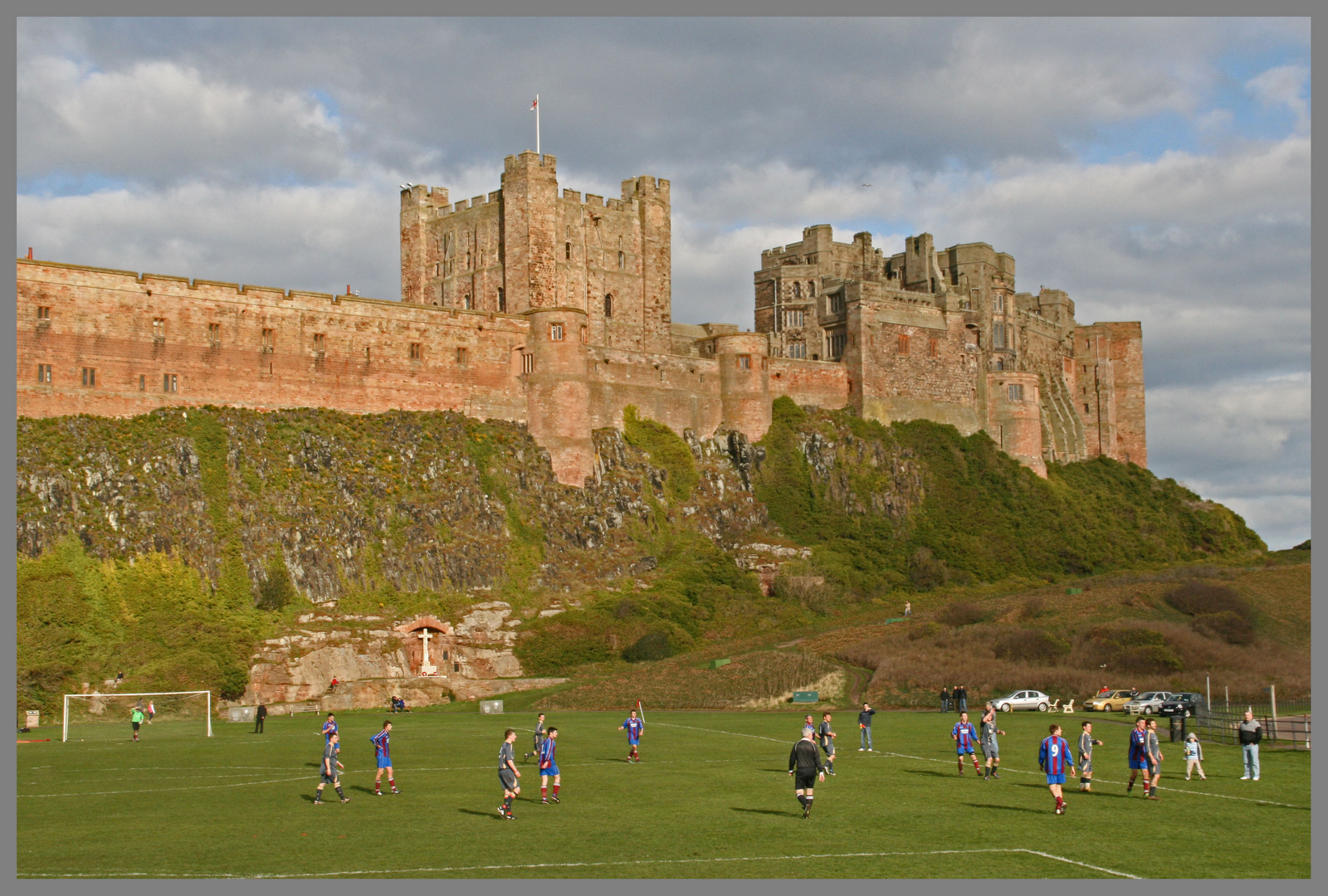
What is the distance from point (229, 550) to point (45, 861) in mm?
40416

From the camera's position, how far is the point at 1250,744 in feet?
96.0

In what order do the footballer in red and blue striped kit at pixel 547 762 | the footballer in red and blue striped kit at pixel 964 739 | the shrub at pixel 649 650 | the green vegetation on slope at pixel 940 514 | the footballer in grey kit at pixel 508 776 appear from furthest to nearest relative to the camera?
the green vegetation on slope at pixel 940 514, the shrub at pixel 649 650, the footballer in red and blue striped kit at pixel 964 739, the footballer in red and blue striped kit at pixel 547 762, the footballer in grey kit at pixel 508 776

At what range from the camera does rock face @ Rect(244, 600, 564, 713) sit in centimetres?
5600

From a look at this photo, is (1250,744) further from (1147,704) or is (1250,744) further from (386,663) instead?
(386,663)

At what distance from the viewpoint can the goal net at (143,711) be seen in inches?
1863

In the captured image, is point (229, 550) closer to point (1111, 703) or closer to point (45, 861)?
point (1111, 703)

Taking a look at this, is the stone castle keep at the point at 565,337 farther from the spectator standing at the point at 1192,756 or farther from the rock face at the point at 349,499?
the spectator standing at the point at 1192,756

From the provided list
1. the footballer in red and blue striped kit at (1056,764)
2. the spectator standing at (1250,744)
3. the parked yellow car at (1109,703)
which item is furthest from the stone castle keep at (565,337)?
the footballer in red and blue striped kit at (1056,764)

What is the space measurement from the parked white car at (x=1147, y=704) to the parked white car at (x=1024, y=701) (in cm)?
275

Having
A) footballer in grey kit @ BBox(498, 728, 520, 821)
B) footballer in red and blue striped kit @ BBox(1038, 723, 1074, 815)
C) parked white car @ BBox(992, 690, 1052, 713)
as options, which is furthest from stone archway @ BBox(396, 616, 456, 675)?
footballer in red and blue striped kit @ BBox(1038, 723, 1074, 815)

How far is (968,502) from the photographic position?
8606cm

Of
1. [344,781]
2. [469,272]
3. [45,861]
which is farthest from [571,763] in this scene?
[469,272]

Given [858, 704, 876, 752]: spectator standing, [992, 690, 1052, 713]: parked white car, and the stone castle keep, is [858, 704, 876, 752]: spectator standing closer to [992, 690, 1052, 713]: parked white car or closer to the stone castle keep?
[992, 690, 1052, 713]: parked white car

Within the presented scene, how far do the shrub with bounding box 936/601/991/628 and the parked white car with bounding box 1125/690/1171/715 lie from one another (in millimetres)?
14667
